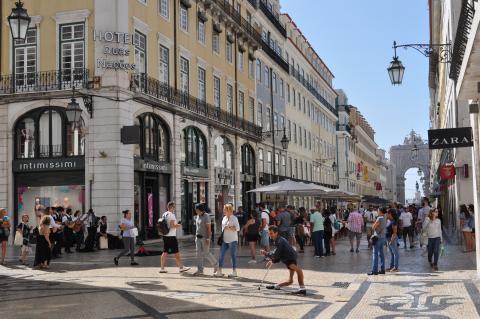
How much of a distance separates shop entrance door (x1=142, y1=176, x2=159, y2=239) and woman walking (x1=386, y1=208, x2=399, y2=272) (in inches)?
557

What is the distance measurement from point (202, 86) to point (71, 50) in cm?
956

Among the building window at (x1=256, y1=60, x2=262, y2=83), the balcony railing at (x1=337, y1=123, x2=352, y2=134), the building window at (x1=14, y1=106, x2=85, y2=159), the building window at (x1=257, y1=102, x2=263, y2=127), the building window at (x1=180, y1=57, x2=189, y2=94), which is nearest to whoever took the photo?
the building window at (x1=14, y1=106, x2=85, y2=159)

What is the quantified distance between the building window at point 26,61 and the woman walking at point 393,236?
16749mm

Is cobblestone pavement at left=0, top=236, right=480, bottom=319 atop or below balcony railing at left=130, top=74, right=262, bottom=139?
below

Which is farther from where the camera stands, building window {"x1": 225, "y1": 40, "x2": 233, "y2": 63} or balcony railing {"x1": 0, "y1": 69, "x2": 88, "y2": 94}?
building window {"x1": 225, "y1": 40, "x2": 233, "y2": 63}

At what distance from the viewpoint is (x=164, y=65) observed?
95.7 feet

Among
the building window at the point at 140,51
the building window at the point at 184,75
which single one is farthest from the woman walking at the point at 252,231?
the building window at the point at 184,75

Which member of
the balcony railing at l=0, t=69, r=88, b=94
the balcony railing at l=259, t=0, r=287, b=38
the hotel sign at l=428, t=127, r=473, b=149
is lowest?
the hotel sign at l=428, t=127, r=473, b=149

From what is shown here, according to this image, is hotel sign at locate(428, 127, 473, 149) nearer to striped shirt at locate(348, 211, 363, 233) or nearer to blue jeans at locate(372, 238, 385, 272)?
blue jeans at locate(372, 238, 385, 272)

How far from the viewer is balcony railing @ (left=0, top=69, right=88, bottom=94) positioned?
24766mm

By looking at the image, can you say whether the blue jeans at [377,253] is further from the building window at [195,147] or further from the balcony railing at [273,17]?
the balcony railing at [273,17]

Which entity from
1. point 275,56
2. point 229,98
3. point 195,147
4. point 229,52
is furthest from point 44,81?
point 275,56

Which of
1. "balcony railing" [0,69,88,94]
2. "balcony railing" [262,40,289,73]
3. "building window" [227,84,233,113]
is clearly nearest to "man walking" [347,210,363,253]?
"balcony railing" [0,69,88,94]

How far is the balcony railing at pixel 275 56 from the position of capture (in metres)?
45.9
